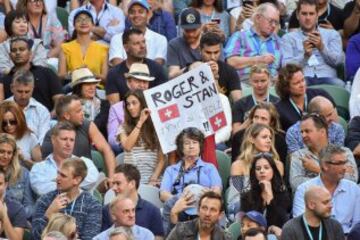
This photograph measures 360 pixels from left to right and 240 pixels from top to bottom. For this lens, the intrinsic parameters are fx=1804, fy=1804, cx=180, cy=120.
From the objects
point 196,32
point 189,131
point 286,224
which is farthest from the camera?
point 196,32

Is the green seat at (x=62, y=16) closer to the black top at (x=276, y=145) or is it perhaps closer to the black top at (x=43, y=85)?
the black top at (x=43, y=85)

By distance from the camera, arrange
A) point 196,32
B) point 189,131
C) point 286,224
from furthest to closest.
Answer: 1. point 196,32
2. point 189,131
3. point 286,224

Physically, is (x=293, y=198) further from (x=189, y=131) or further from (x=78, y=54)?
(x=78, y=54)

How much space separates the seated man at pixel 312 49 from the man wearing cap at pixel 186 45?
3.15 ft

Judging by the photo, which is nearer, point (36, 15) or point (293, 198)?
point (293, 198)

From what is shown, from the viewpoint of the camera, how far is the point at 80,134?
17078 millimetres

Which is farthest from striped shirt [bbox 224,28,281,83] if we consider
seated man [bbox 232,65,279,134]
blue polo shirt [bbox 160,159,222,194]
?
blue polo shirt [bbox 160,159,222,194]

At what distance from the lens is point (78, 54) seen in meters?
Result: 19.3

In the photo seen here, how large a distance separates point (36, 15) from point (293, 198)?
205 inches

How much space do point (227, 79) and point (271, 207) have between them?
9.88ft

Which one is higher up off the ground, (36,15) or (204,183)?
(36,15)

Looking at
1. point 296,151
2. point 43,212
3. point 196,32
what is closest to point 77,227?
point 43,212

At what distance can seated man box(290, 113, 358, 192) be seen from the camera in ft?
53.8

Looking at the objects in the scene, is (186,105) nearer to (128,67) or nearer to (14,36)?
(128,67)
